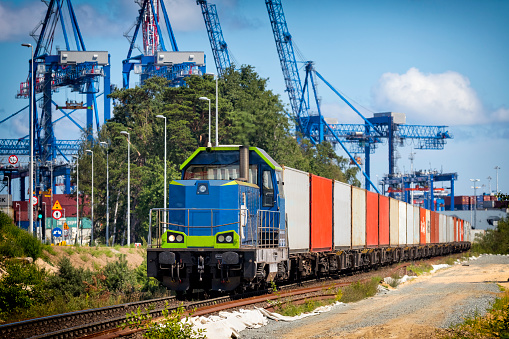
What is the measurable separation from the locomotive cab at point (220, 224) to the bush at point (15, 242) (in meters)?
8.97

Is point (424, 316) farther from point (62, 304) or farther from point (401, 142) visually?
point (401, 142)

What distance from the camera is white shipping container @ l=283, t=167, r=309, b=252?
2044 cm

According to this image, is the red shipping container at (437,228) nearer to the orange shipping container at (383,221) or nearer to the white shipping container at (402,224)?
→ the white shipping container at (402,224)

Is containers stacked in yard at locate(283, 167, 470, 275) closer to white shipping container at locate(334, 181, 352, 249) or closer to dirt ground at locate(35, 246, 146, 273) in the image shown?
white shipping container at locate(334, 181, 352, 249)

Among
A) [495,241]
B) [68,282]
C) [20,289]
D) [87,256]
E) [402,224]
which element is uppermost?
[402,224]

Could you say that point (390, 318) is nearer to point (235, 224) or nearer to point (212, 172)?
point (235, 224)

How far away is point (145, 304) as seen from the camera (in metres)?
16.8

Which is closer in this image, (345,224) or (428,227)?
(345,224)

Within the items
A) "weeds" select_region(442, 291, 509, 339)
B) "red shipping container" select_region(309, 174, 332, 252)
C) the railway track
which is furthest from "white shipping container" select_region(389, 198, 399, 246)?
"weeds" select_region(442, 291, 509, 339)

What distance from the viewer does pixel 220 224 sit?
59.1 ft

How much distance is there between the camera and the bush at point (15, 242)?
80.2ft

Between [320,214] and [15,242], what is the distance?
38.2ft

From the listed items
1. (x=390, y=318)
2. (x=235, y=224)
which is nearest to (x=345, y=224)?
(x=235, y=224)

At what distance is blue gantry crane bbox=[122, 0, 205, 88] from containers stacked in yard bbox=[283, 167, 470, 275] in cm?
5354
